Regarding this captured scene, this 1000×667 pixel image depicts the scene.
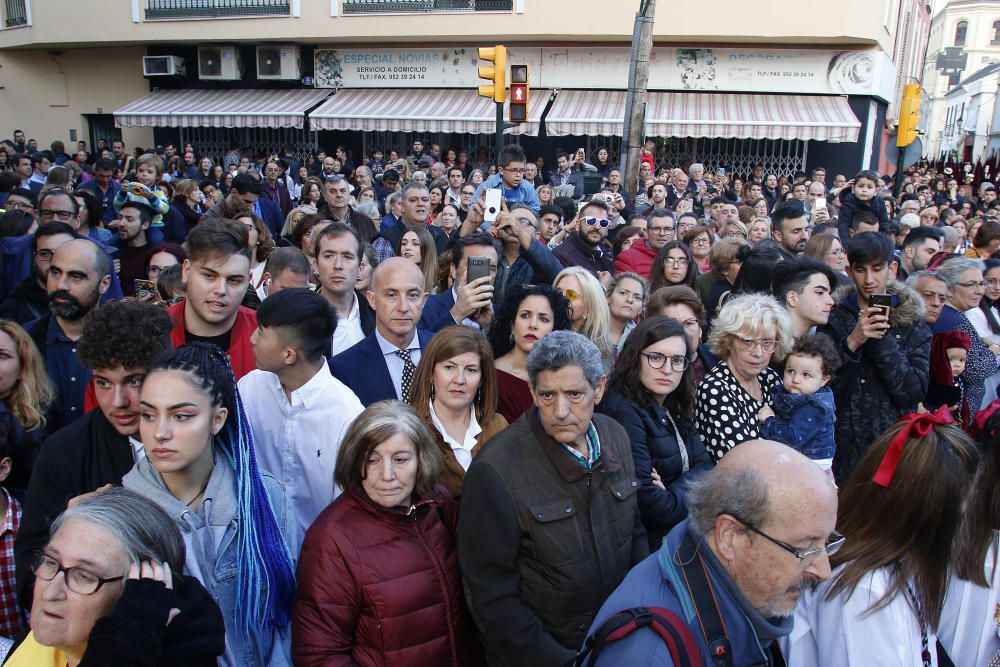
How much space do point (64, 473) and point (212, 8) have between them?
22.9m

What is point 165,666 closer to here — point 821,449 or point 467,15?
point 821,449

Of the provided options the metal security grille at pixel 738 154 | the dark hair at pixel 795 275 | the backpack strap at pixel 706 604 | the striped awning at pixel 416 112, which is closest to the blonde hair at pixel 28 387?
the backpack strap at pixel 706 604

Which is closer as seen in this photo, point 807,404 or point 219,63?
point 807,404

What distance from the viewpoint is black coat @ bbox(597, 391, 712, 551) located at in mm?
3039

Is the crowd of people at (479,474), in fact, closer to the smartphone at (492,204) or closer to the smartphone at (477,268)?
the smartphone at (477,268)

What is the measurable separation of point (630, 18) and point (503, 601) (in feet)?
62.3

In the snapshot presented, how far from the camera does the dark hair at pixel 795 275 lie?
4457 millimetres

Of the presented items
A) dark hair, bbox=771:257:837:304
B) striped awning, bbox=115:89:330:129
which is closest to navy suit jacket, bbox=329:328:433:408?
dark hair, bbox=771:257:837:304

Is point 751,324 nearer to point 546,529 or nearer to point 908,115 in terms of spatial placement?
point 546,529

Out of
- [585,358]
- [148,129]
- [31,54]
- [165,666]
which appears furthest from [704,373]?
[31,54]

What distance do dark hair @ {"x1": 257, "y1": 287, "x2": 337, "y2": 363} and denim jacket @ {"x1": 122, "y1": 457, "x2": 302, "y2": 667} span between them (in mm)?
738

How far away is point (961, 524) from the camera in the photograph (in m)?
2.34

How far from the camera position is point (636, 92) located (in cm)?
1044

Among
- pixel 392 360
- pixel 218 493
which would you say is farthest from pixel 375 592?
pixel 392 360
